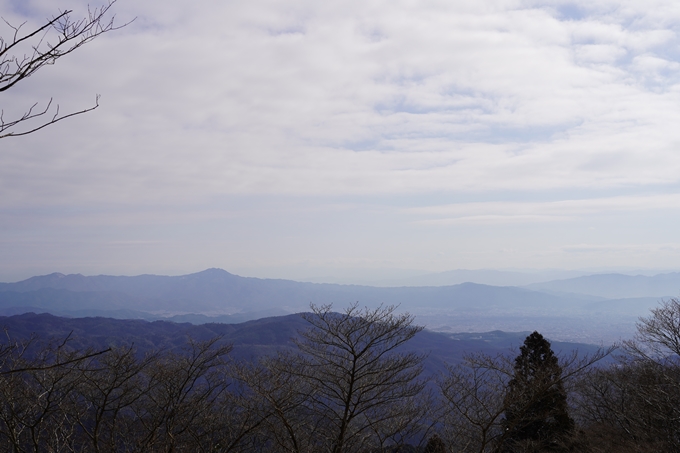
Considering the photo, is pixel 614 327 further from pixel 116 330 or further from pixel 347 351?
pixel 347 351

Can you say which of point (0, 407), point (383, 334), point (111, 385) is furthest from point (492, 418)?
point (0, 407)

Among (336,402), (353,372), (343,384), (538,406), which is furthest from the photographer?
(538,406)

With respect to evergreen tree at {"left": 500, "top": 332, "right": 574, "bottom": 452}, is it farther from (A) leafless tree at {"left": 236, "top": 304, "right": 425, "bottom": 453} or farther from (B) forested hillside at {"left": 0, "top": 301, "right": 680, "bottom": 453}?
(A) leafless tree at {"left": 236, "top": 304, "right": 425, "bottom": 453}

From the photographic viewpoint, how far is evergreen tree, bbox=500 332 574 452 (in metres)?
13.7

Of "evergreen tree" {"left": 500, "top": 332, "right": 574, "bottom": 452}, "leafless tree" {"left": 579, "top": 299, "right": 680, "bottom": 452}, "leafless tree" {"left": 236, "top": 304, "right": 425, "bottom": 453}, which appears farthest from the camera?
"evergreen tree" {"left": 500, "top": 332, "right": 574, "bottom": 452}

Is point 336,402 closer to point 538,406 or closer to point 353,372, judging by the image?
point 353,372

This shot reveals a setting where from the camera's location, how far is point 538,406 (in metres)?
15.9

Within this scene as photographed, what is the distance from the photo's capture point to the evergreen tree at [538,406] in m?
13.7

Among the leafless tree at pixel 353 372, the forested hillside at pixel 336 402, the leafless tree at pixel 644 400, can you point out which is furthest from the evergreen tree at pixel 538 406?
the leafless tree at pixel 353 372

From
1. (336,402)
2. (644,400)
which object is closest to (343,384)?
(336,402)

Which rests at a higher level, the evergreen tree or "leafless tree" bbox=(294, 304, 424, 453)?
"leafless tree" bbox=(294, 304, 424, 453)

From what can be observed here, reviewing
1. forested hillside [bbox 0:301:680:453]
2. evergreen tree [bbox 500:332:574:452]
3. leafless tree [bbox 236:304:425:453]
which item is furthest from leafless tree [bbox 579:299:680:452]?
leafless tree [bbox 236:304:425:453]

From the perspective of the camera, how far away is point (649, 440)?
1365 cm

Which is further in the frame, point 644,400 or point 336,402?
point 644,400
